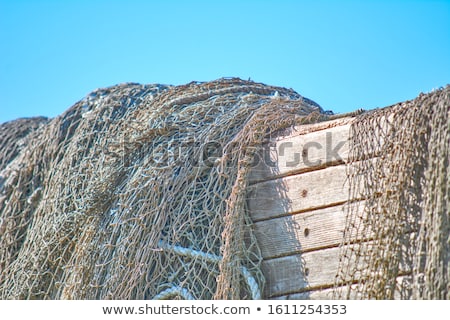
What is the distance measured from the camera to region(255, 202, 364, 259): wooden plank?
3.99m

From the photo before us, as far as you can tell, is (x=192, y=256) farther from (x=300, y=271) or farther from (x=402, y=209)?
(x=402, y=209)

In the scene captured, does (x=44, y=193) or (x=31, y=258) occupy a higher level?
(x=44, y=193)

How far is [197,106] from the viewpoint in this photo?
15.8 ft

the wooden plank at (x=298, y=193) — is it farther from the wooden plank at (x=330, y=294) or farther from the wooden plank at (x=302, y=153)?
the wooden plank at (x=330, y=294)

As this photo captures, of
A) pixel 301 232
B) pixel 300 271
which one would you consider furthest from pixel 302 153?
pixel 300 271

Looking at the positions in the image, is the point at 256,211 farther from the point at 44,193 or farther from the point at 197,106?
the point at 44,193

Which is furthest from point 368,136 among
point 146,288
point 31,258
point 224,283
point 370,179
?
point 31,258

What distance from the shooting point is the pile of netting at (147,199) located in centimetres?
421

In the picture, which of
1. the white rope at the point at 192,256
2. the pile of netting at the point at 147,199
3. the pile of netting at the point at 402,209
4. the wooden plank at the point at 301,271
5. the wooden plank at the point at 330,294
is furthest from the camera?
the pile of netting at the point at 147,199

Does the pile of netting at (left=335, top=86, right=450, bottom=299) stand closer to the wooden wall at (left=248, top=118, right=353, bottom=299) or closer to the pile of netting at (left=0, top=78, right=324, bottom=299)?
the wooden wall at (left=248, top=118, right=353, bottom=299)

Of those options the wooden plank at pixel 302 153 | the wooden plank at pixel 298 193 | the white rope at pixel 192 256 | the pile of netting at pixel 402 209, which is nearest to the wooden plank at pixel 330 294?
the pile of netting at pixel 402 209

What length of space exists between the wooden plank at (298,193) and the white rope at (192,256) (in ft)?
1.02

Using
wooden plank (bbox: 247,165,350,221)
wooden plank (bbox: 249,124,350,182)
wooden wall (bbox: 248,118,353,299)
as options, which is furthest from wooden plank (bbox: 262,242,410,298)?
wooden plank (bbox: 249,124,350,182)
